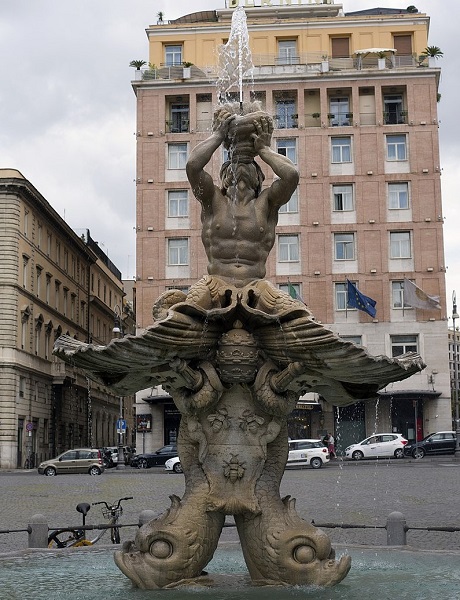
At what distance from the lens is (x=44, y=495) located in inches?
934

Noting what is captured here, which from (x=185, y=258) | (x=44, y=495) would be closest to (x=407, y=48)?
(x=185, y=258)

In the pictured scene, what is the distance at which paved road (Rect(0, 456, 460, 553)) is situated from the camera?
46.4ft

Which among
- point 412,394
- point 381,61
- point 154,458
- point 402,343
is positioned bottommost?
point 154,458

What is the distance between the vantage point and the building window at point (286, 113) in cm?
4853

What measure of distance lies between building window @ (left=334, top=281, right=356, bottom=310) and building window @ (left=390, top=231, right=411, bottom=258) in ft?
9.14

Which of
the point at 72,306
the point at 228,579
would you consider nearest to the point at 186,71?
the point at 72,306

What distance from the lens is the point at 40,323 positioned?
177 feet

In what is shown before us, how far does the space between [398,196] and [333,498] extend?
29.4 metres

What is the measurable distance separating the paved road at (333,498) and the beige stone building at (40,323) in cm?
1436

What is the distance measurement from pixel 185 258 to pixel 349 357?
134 feet

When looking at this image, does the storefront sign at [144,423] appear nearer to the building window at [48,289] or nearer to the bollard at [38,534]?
the building window at [48,289]

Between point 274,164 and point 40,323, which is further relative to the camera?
point 40,323

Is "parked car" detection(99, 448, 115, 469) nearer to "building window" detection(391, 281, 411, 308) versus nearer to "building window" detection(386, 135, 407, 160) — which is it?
"building window" detection(391, 281, 411, 308)

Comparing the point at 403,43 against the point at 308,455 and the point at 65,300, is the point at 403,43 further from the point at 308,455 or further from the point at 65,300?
the point at 65,300
